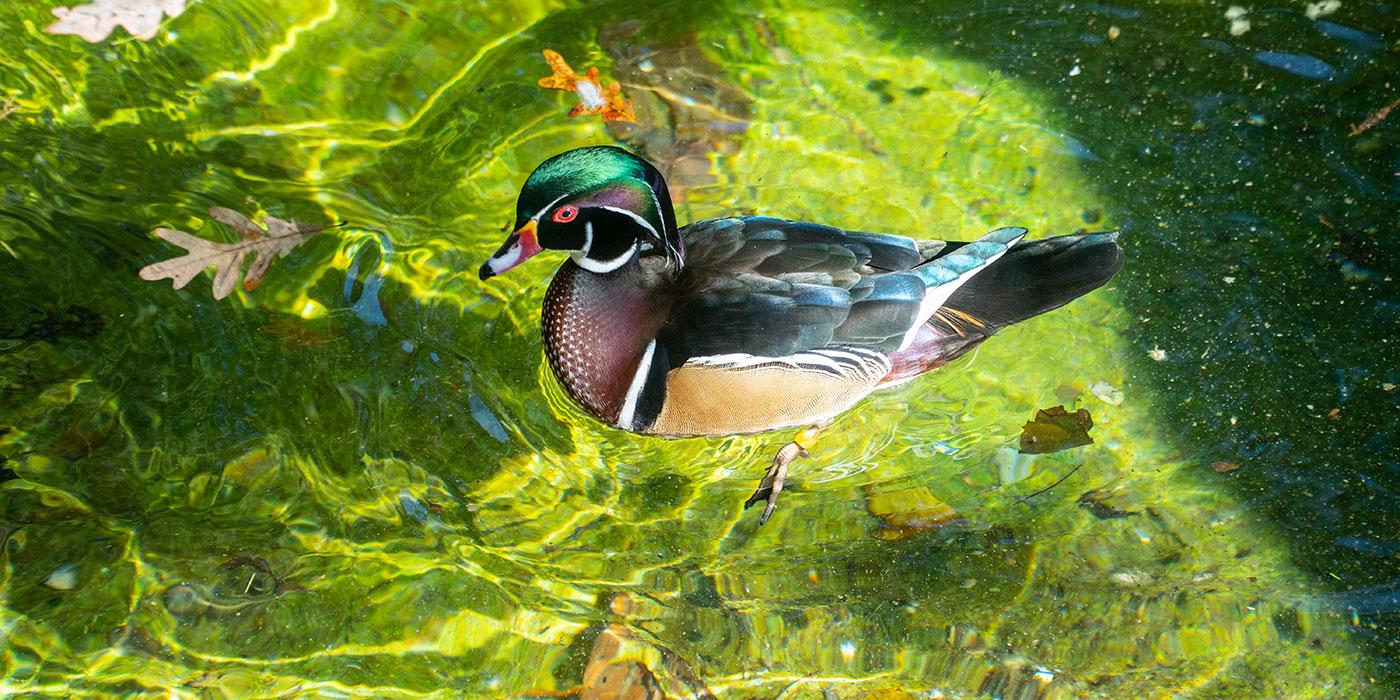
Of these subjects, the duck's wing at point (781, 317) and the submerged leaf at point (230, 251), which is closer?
the duck's wing at point (781, 317)

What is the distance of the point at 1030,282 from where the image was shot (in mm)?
2826

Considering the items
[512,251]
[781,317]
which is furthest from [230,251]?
[781,317]

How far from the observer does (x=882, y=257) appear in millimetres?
2752

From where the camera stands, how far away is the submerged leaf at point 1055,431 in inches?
120

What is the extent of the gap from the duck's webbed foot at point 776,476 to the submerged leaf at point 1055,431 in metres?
0.73

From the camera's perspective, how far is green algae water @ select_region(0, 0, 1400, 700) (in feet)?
8.52

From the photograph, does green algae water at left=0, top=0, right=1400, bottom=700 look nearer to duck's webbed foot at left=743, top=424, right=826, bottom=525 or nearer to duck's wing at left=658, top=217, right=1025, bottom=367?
duck's webbed foot at left=743, top=424, right=826, bottom=525

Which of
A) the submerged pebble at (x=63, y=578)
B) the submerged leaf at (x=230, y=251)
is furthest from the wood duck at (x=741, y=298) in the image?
the submerged pebble at (x=63, y=578)

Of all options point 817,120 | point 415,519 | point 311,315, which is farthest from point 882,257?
point 311,315

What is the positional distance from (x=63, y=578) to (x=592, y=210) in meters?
1.70

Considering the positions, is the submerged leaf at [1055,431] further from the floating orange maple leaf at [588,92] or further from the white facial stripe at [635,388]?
the floating orange maple leaf at [588,92]

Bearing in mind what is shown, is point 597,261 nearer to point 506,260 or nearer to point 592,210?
point 592,210

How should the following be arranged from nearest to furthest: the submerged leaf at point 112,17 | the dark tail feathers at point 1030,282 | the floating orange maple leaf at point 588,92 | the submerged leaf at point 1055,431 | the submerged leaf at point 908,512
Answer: the dark tail feathers at point 1030,282 < the submerged leaf at point 908,512 < the submerged leaf at point 1055,431 < the submerged leaf at point 112,17 < the floating orange maple leaf at point 588,92

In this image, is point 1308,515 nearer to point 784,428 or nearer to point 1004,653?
point 1004,653
